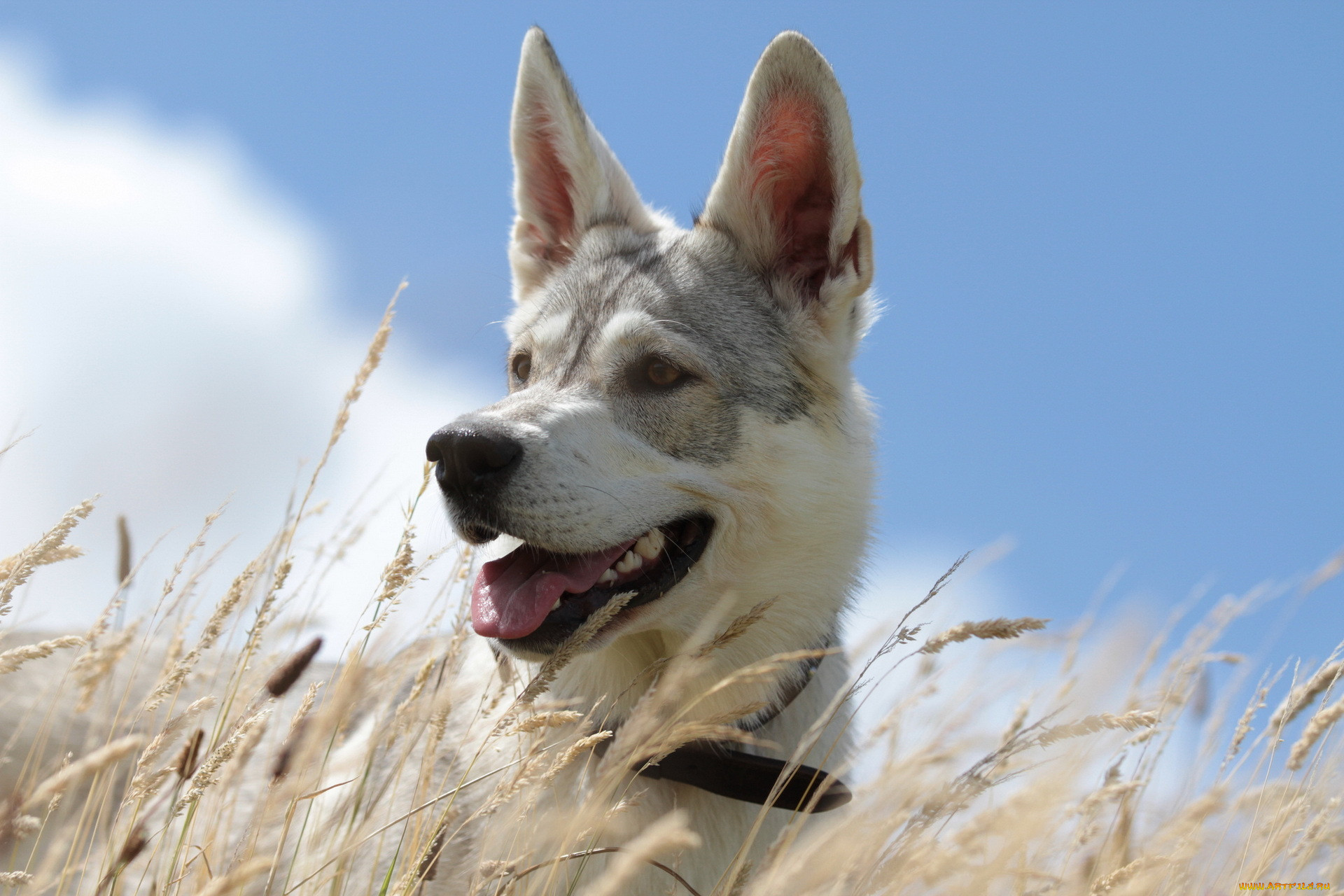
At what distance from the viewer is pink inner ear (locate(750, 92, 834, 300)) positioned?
324 centimetres

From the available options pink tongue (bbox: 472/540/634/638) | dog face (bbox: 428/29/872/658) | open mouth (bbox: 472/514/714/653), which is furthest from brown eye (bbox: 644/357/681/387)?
pink tongue (bbox: 472/540/634/638)

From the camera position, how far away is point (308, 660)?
7.02 feet

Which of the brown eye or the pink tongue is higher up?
the brown eye

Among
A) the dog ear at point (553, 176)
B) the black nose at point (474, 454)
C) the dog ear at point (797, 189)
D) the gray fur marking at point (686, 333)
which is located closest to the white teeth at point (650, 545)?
the gray fur marking at point (686, 333)

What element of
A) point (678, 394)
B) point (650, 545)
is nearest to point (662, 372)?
point (678, 394)

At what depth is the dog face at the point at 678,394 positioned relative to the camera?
102 inches

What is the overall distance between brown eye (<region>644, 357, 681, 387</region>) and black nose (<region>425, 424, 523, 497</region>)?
695mm

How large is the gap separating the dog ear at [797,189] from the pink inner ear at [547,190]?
0.68 m

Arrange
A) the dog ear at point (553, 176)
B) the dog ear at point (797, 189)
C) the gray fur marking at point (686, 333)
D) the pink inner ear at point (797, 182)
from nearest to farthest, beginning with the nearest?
the gray fur marking at point (686, 333)
the dog ear at point (797, 189)
the pink inner ear at point (797, 182)
the dog ear at point (553, 176)

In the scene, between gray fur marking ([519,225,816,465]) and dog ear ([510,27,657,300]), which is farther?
dog ear ([510,27,657,300])

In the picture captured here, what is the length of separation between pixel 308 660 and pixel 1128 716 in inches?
69.0

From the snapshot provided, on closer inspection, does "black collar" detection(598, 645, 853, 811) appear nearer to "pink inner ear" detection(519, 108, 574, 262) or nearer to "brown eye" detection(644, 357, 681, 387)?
"brown eye" detection(644, 357, 681, 387)

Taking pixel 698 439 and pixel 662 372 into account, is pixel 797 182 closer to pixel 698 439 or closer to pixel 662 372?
pixel 662 372

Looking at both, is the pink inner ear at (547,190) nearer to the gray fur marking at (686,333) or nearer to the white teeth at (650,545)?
the gray fur marking at (686,333)
